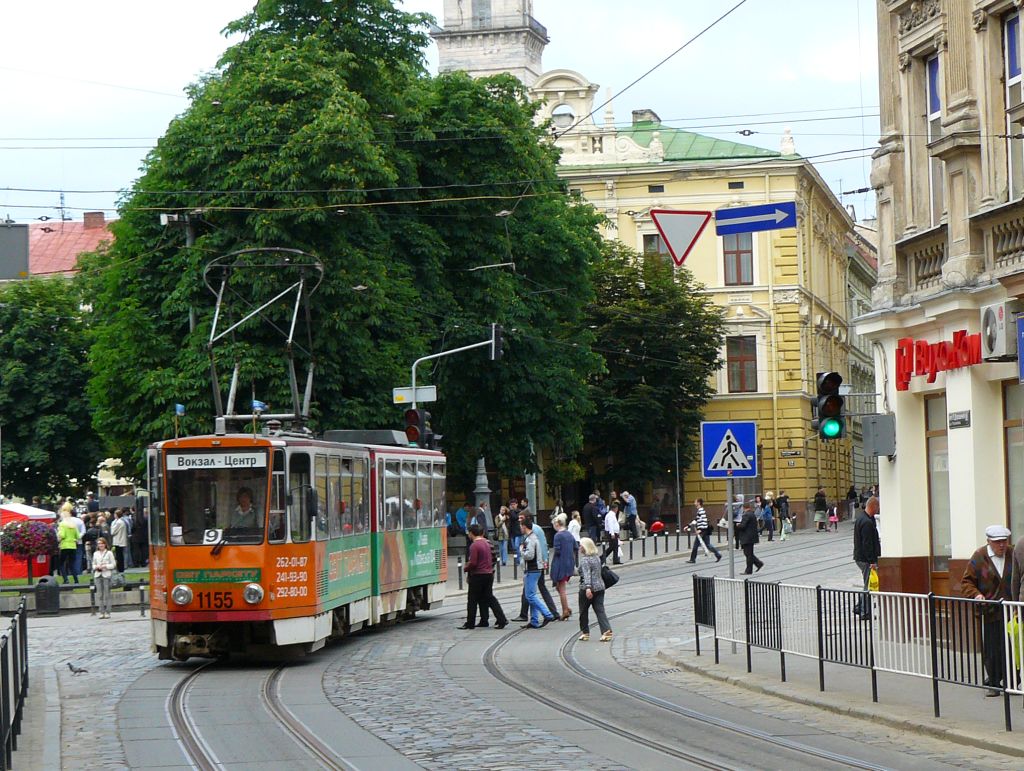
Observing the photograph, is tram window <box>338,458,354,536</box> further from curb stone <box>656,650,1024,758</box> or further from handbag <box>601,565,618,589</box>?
curb stone <box>656,650,1024,758</box>

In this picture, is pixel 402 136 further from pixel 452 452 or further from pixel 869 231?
pixel 869 231

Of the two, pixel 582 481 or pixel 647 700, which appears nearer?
pixel 647 700

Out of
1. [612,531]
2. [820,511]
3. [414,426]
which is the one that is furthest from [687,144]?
[414,426]

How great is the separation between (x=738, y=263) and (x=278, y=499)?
5129 cm

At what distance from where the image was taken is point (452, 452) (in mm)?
46906

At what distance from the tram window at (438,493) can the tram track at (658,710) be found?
21.2 ft

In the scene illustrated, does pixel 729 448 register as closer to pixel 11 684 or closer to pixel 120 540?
pixel 11 684

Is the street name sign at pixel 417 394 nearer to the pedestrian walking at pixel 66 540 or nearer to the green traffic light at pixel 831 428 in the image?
the pedestrian walking at pixel 66 540

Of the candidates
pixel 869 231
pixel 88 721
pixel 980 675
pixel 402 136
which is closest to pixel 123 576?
pixel 402 136

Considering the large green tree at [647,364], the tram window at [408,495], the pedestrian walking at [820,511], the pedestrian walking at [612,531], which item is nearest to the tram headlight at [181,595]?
the tram window at [408,495]

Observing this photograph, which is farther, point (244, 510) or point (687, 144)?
point (687, 144)

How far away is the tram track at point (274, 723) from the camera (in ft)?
41.7

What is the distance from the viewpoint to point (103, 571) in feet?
102

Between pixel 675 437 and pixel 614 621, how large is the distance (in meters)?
37.8
